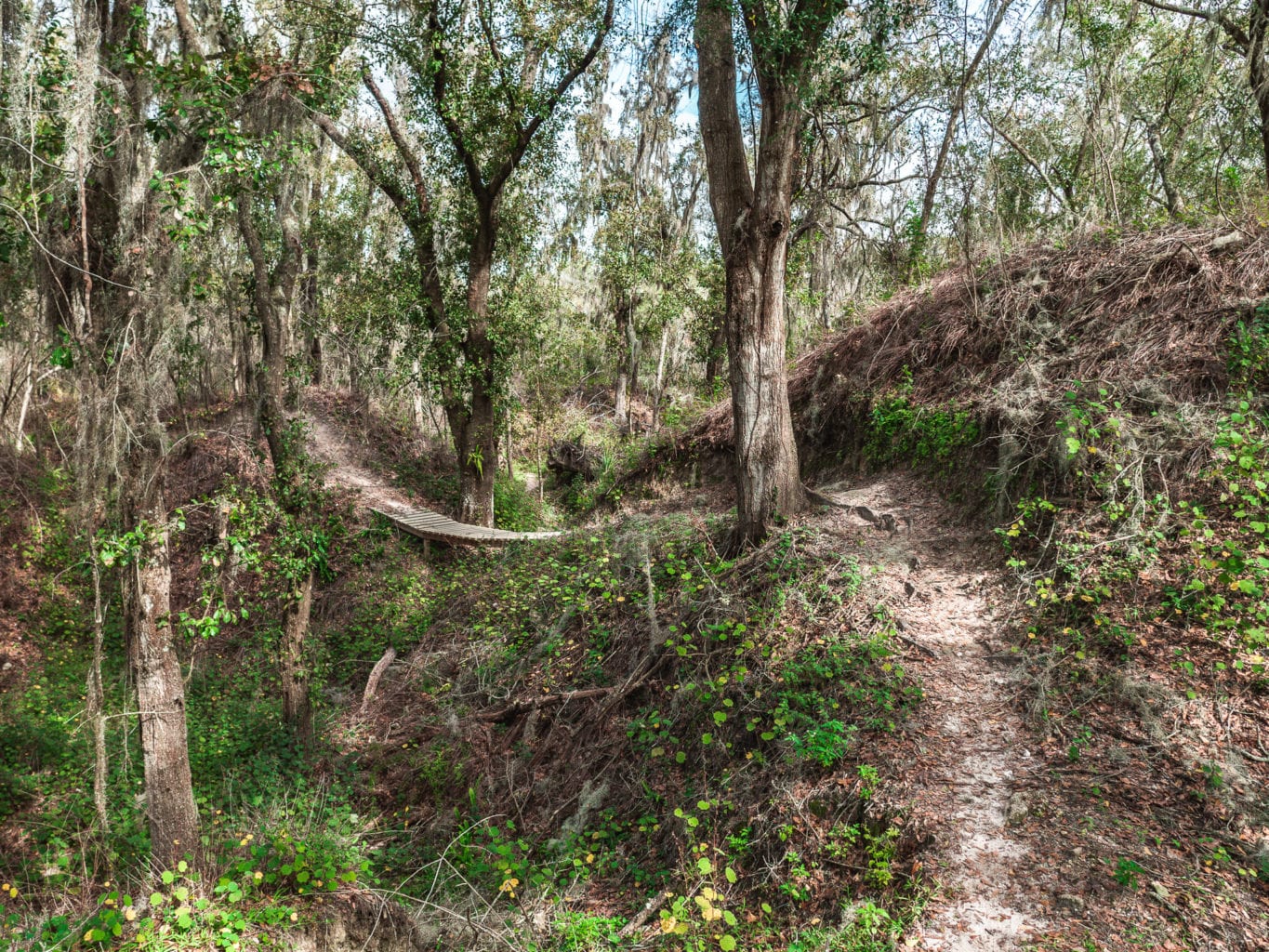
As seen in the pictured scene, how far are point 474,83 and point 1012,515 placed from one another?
8.92 metres

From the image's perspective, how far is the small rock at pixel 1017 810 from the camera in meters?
3.55

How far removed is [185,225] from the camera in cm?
416

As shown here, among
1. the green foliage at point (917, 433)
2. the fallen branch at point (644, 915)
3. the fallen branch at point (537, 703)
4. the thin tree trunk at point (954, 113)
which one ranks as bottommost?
the fallen branch at point (644, 915)

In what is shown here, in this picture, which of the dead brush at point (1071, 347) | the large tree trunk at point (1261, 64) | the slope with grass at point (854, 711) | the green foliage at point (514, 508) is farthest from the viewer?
the green foliage at point (514, 508)

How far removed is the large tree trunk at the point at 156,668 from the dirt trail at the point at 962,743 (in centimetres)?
456

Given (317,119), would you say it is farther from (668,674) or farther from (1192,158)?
(1192,158)

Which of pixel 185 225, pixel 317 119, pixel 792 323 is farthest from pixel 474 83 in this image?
pixel 185 225

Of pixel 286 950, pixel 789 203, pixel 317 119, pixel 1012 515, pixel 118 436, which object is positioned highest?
pixel 317 119

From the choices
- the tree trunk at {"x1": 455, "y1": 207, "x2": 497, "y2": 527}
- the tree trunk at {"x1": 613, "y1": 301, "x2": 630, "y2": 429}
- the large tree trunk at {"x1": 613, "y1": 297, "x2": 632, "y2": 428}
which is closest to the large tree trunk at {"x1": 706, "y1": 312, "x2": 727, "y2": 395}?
the large tree trunk at {"x1": 613, "y1": 297, "x2": 632, "y2": 428}

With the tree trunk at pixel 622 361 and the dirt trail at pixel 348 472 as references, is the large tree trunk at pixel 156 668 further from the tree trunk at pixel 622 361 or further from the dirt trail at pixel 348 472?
the tree trunk at pixel 622 361

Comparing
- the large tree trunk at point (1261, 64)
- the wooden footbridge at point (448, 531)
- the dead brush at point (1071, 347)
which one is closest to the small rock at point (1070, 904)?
the dead brush at point (1071, 347)

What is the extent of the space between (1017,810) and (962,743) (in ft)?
1.77

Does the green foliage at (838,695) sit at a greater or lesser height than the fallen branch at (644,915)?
greater

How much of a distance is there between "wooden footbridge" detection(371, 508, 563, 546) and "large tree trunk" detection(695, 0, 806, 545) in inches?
161
